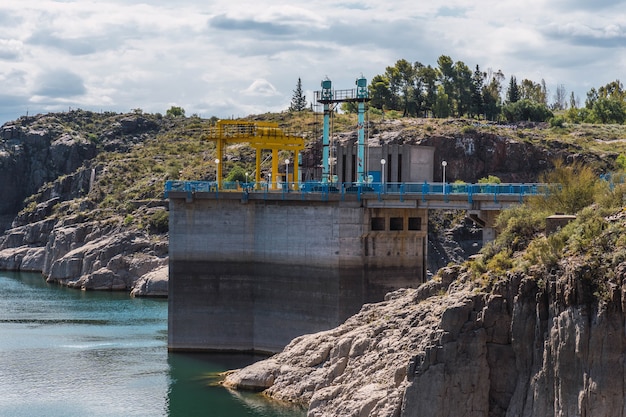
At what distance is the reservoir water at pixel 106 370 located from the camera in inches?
2173

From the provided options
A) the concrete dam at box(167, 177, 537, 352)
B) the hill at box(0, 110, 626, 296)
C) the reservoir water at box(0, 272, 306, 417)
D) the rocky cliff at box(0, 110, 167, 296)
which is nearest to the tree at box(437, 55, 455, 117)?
the hill at box(0, 110, 626, 296)

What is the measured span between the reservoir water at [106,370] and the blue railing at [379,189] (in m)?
10.5

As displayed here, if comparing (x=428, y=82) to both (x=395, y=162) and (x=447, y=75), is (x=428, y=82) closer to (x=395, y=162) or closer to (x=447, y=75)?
(x=447, y=75)

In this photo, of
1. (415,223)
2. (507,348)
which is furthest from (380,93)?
(507,348)

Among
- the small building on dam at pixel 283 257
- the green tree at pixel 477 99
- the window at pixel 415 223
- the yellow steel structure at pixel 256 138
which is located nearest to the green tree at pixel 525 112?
the green tree at pixel 477 99

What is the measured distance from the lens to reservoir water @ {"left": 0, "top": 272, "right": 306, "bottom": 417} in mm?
55188

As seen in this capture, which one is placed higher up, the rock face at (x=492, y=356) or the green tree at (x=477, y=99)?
the green tree at (x=477, y=99)

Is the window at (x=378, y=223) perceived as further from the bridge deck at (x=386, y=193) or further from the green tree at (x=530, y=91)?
the green tree at (x=530, y=91)

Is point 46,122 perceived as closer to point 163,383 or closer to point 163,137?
point 163,137

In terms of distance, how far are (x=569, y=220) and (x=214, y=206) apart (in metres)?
32.3

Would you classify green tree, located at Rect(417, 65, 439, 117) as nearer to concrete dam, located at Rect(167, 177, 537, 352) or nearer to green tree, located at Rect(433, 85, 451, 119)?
green tree, located at Rect(433, 85, 451, 119)

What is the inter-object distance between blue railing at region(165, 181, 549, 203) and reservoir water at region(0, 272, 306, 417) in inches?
415

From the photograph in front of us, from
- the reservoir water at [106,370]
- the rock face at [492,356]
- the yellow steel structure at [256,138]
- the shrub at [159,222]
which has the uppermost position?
the yellow steel structure at [256,138]

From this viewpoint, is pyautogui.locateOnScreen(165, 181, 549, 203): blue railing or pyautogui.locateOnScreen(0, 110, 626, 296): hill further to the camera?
pyautogui.locateOnScreen(0, 110, 626, 296): hill
